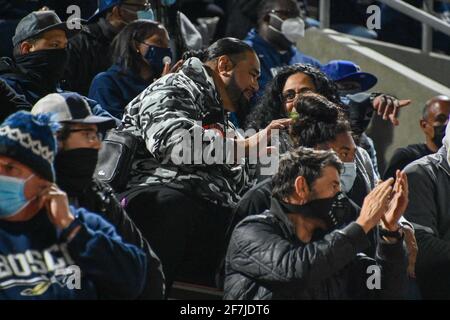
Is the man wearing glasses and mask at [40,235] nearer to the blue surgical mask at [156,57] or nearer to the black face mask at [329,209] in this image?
the black face mask at [329,209]

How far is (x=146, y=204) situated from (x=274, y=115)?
1037 millimetres

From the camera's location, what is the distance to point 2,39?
905 cm

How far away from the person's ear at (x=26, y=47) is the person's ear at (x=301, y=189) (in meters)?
1.81

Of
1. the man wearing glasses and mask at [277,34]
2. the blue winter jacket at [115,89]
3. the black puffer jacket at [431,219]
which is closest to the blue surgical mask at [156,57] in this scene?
the blue winter jacket at [115,89]

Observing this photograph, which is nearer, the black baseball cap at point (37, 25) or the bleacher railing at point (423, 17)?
the black baseball cap at point (37, 25)

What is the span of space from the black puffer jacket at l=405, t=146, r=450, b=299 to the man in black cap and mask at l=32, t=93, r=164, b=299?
1.87 meters

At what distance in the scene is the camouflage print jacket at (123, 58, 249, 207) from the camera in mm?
7113

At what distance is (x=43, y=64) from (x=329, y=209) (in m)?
1.83

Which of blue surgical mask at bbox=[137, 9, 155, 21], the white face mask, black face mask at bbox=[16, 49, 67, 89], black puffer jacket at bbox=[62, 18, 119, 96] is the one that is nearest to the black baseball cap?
black face mask at bbox=[16, 49, 67, 89]

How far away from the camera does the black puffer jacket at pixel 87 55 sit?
8.74 meters

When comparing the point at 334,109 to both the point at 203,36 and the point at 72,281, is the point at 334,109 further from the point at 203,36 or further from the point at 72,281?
the point at 203,36

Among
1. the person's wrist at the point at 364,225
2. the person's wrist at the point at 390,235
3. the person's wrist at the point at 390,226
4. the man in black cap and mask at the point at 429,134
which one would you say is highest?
the person's wrist at the point at 364,225

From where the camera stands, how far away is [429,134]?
31.0 feet

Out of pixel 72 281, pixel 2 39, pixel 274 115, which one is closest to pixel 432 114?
pixel 274 115
